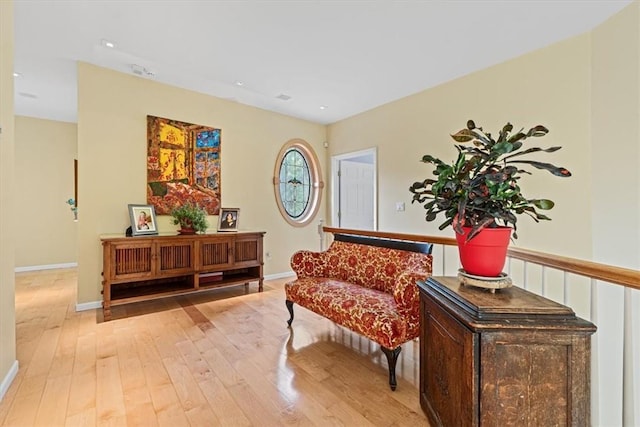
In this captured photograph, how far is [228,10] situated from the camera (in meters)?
2.34

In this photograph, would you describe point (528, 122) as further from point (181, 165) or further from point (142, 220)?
point (142, 220)

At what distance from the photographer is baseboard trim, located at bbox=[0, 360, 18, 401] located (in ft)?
5.85

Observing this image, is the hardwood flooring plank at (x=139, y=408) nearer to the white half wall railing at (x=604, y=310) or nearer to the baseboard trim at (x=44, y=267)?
the white half wall railing at (x=604, y=310)

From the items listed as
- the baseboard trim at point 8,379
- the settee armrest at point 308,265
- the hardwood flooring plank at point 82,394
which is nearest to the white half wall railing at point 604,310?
the settee armrest at point 308,265

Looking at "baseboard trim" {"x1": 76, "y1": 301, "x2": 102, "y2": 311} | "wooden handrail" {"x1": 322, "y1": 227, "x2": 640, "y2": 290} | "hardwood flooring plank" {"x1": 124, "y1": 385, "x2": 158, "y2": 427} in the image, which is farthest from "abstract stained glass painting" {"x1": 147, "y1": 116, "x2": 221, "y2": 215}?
"wooden handrail" {"x1": 322, "y1": 227, "x2": 640, "y2": 290}

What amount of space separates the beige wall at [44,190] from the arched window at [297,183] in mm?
4100

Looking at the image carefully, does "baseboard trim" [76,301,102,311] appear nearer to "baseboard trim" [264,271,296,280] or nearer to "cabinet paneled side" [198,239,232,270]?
"cabinet paneled side" [198,239,232,270]

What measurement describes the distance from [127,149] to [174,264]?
1510 millimetres

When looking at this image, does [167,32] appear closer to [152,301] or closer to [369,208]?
[152,301]

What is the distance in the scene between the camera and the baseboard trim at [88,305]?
128 inches

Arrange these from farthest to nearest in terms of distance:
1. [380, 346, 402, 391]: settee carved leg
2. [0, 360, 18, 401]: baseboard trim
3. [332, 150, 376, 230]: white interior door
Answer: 1. [332, 150, 376, 230]: white interior door
2. [380, 346, 402, 391]: settee carved leg
3. [0, 360, 18, 401]: baseboard trim

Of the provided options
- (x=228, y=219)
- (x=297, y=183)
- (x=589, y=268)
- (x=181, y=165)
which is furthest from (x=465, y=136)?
(x=297, y=183)

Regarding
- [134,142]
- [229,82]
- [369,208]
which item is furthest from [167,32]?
[369,208]

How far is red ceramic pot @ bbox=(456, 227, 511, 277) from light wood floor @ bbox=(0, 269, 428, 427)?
96cm
